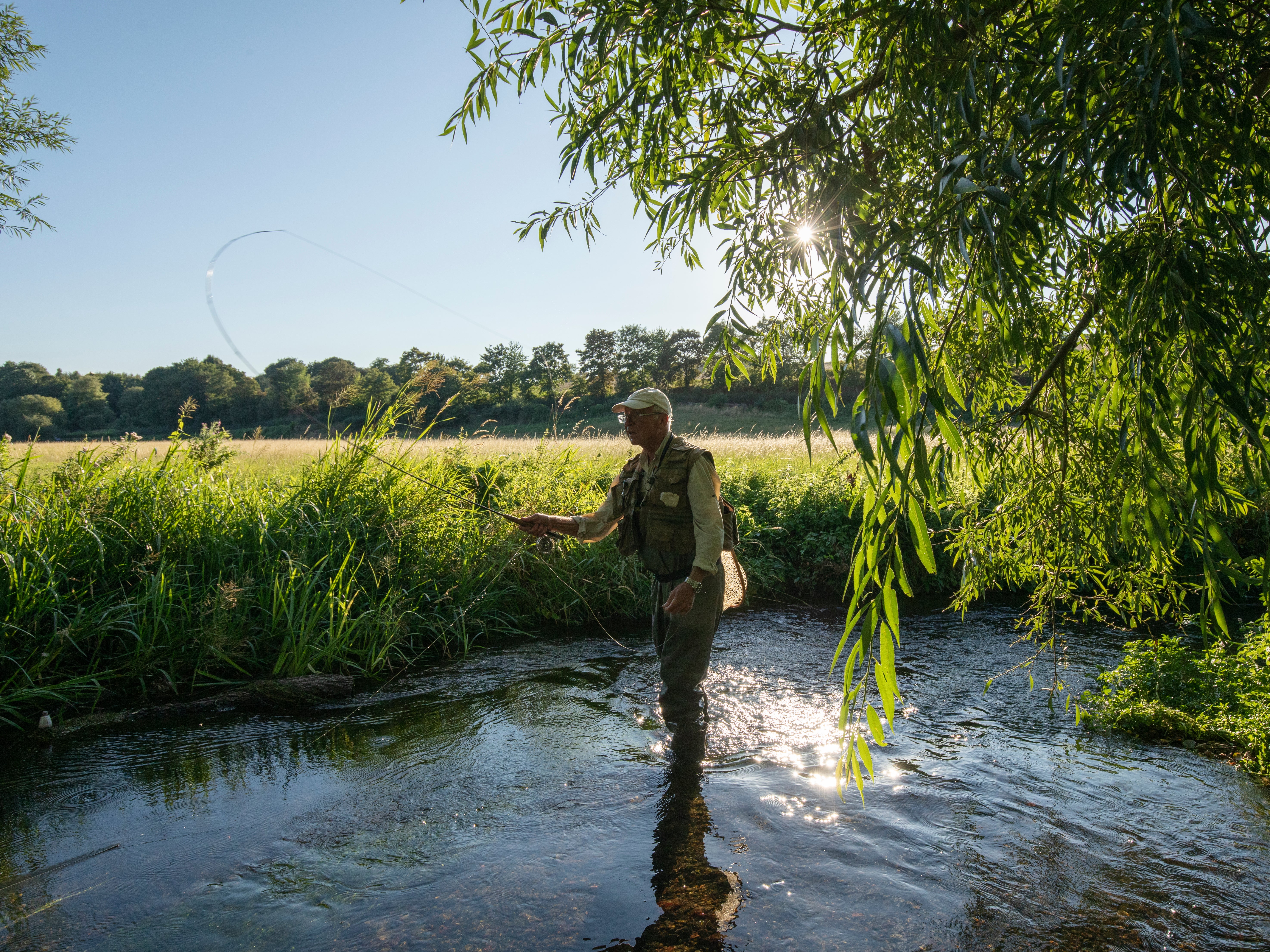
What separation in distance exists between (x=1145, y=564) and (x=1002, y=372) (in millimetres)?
1260

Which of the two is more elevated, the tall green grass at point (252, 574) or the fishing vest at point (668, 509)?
the fishing vest at point (668, 509)

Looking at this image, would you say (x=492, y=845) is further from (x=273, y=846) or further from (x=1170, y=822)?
(x=1170, y=822)

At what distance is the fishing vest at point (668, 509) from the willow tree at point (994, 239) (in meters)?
0.74

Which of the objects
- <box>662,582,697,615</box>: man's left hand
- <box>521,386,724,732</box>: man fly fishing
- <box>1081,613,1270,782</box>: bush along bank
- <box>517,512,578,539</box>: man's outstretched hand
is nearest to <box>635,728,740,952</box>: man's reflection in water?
<box>521,386,724,732</box>: man fly fishing

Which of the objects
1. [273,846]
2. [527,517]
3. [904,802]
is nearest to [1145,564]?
[904,802]

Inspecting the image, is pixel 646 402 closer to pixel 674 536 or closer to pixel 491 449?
pixel 674 536

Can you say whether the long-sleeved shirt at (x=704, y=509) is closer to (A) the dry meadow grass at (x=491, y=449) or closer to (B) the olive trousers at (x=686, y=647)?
(B) the olive trousers at (x=686, y=647)

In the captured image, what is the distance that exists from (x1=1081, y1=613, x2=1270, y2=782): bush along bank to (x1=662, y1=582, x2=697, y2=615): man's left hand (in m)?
2.72

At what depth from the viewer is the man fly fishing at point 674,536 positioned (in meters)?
4.20

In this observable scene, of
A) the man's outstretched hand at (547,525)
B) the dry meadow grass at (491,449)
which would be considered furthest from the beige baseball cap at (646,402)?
the dry meadow grass at (491,449)

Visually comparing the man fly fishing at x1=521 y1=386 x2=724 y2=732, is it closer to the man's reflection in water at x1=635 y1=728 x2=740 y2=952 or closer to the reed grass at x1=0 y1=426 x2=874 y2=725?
the man's reflection in water at x1=635 y1=728 x2=740 y2=952

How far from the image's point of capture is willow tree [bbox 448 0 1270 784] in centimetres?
189

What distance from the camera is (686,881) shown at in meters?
3.27

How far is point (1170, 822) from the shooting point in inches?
141
